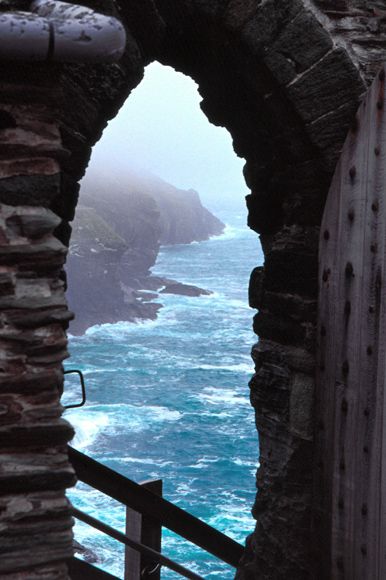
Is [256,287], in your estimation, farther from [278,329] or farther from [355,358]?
[355,358]

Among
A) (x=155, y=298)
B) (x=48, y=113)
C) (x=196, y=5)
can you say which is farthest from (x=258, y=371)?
(x=155, y=298)

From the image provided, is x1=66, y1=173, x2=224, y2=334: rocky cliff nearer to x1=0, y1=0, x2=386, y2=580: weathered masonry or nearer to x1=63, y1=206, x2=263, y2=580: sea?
x1=63, y1=206, x2=263, y2=580: sea

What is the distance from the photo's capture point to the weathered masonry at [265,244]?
226 cm

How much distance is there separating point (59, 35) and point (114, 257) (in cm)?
6942

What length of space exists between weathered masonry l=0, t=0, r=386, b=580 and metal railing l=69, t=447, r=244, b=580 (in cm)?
24

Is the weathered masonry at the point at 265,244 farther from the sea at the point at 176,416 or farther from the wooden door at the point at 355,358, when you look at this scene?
the sea at the point at 176,416

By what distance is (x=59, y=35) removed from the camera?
80.9 inches

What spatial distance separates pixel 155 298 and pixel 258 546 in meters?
75.8

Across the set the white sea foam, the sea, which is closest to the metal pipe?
the sea

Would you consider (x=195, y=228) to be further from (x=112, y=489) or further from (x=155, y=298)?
(x=112, y=489)

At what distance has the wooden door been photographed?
3129 millimetres

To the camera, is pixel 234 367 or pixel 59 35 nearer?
pixel 59 35

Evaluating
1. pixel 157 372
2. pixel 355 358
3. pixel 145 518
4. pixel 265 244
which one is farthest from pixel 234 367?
pixel 355 358

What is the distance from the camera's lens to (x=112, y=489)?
3455 millimetres
